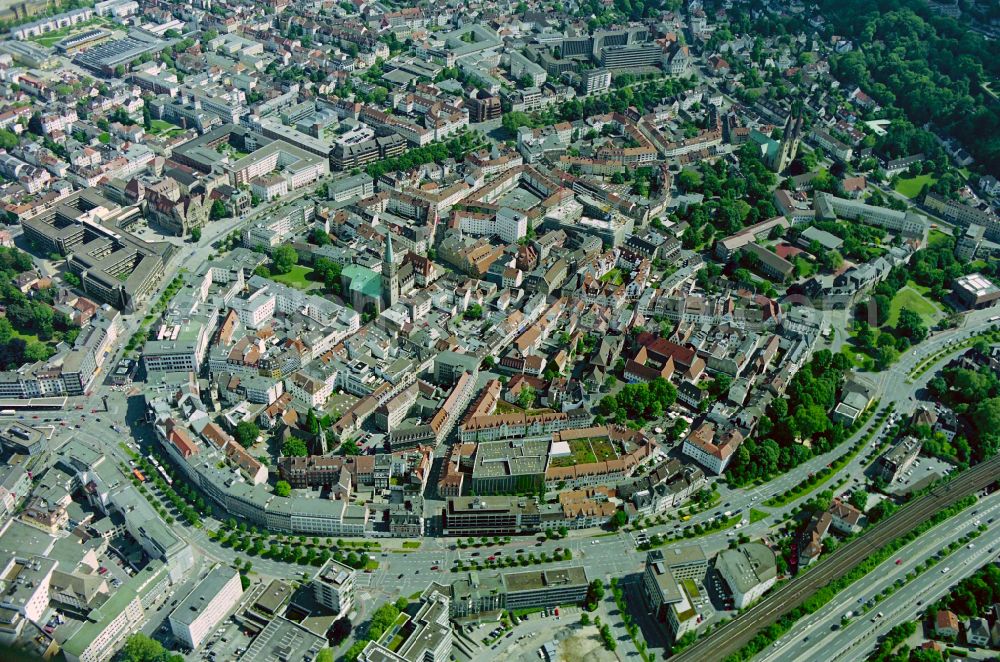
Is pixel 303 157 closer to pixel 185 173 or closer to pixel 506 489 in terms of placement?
pixel 185 173

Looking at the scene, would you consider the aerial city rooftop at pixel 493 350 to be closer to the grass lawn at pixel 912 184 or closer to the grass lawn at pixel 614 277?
the grass lawn at pixel 912 184

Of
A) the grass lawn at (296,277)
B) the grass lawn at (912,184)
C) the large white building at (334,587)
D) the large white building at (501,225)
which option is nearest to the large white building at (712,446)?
the large white building at (334,587)

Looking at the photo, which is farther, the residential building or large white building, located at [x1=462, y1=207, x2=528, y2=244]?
large white building, located at [x1=462, y1=207, x2=528, y2=244]

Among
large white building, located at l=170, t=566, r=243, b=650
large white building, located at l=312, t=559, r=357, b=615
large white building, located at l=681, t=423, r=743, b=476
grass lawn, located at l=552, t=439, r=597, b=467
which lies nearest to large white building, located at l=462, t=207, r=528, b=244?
grass lawn, located at l=552, t=439, r=597, b=467

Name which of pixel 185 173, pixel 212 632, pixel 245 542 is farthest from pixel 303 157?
pixel 212 632

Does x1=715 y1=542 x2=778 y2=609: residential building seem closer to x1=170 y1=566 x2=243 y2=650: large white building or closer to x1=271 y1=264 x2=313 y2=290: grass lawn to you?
x1=170 y1=566 x2=243 y2=650: large white building
